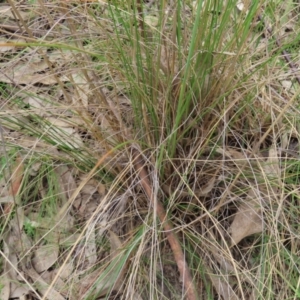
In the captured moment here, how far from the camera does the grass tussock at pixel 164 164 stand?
1105 millimetres

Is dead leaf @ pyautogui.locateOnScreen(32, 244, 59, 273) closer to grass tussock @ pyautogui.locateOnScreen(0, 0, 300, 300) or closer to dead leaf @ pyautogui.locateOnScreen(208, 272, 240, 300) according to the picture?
grass tussock @ pyautogui.locateOnScreen(0, 0, 300, 300)

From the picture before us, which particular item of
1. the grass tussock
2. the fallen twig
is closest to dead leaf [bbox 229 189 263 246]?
the grass tussock

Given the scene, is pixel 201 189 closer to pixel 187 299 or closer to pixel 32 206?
pixel 187 299

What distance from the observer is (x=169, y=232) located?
45.8 inches

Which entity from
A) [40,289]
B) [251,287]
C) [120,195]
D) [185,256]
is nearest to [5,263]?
[40,289]

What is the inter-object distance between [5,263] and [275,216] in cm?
72

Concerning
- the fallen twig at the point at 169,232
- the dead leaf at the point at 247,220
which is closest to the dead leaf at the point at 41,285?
the fallen twig at the point at 169,232

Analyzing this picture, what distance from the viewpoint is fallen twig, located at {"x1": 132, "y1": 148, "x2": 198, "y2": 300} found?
1121mm

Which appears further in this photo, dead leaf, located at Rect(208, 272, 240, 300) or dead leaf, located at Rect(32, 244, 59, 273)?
dead leaf, located at Rect(32, 244, 59, 273)

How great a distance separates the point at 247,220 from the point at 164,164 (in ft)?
0.82

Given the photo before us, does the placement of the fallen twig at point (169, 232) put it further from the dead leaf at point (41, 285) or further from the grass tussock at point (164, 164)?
the dead leaf at point (41, 285)

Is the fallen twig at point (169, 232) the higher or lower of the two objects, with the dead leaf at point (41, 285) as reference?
higher

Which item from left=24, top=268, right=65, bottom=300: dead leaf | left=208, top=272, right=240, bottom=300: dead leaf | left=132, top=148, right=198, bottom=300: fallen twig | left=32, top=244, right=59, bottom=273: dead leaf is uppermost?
left=132, top=148, right=198, bottom=300: fallen twig

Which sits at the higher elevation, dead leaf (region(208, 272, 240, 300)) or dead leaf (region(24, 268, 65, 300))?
dead leaf (region(208, 272, 240, 300))
